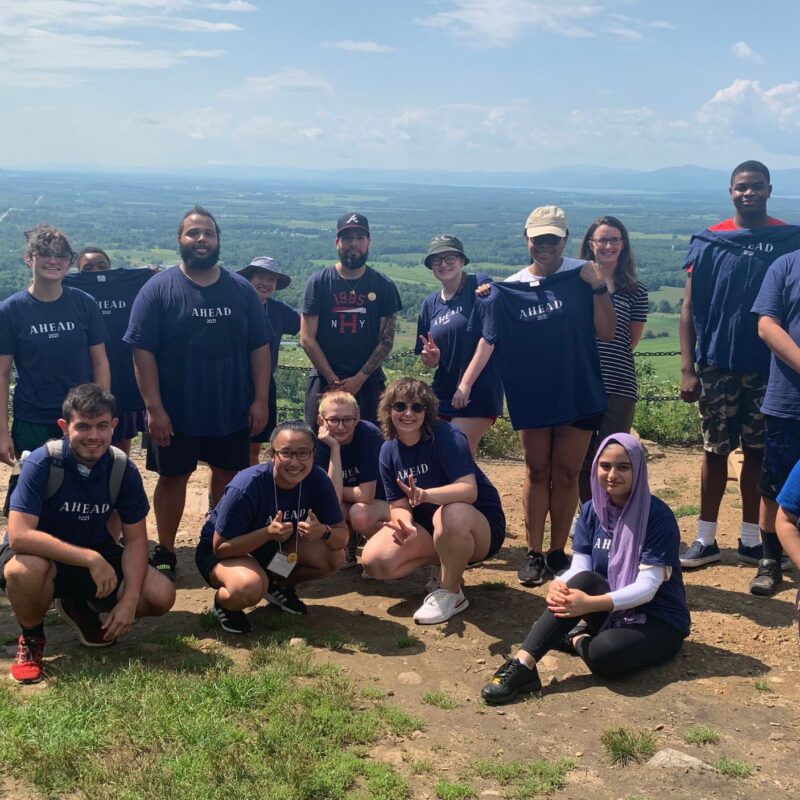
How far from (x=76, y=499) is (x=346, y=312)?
257 cm

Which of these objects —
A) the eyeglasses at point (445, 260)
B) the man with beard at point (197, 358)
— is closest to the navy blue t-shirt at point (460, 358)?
the eyeglasses at point (445, 260)

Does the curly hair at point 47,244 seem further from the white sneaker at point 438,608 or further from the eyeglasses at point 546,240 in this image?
the white sneaker at point 438,608

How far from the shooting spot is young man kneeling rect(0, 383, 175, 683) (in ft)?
14.4

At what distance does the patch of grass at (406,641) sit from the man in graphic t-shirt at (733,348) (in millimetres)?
1979

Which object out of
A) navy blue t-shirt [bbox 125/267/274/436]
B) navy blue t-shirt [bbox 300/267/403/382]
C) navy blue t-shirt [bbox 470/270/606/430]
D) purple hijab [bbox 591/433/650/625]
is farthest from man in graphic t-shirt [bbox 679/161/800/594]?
navy blue t-shirt [bbox 125/267/274/436]

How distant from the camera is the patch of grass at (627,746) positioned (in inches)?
143

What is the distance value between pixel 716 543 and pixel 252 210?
173354mm

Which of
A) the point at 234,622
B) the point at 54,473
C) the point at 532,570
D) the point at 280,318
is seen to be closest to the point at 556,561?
the point at 532,570

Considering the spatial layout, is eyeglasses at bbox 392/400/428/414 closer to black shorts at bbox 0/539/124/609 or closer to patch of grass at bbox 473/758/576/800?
black shorts at bbox 0/539/124/609

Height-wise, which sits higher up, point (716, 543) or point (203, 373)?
point (203, 373)

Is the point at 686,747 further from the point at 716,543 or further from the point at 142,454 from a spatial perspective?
the point at 142,454

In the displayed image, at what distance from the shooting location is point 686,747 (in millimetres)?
3723

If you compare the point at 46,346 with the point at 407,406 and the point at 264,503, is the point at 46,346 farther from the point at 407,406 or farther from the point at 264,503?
the point at 407,406

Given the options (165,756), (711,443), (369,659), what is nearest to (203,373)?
(369,659)
